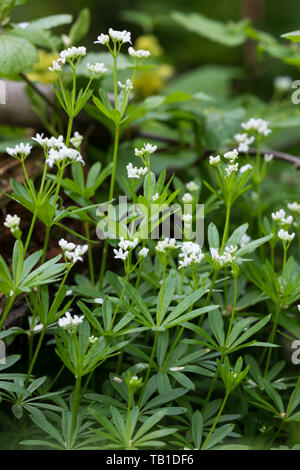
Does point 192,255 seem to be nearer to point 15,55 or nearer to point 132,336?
point 132,336

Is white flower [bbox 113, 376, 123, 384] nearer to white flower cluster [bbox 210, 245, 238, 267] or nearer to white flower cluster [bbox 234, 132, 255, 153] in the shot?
white flower cluster [bbox 210, 245, 238, 267]

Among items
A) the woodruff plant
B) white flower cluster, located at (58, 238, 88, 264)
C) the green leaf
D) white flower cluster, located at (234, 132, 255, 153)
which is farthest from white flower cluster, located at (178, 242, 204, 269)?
the green leaf

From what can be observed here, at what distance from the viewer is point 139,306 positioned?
1.79 feet

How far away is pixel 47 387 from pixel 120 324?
116mm

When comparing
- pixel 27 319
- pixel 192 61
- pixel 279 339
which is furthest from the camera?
pixel 192 61

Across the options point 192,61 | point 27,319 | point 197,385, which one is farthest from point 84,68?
point 192,61

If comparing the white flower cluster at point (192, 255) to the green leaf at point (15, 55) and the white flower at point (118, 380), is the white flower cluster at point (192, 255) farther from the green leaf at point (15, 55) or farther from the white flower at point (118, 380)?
the green leaf at point (15, 55)

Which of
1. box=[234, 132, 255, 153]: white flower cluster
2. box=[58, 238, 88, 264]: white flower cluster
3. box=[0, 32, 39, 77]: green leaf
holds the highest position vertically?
box=[0, 32, 39, 77]: green leaf

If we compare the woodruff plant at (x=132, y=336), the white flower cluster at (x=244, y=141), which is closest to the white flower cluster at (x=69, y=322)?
the woodruff plant at (x=132, y=336)

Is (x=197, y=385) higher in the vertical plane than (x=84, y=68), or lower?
lower

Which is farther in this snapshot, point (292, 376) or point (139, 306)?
point (292, 376)

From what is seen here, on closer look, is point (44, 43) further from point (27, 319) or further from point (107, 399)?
point (107, 399)

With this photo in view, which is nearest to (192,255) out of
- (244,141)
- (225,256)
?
(225,256)
